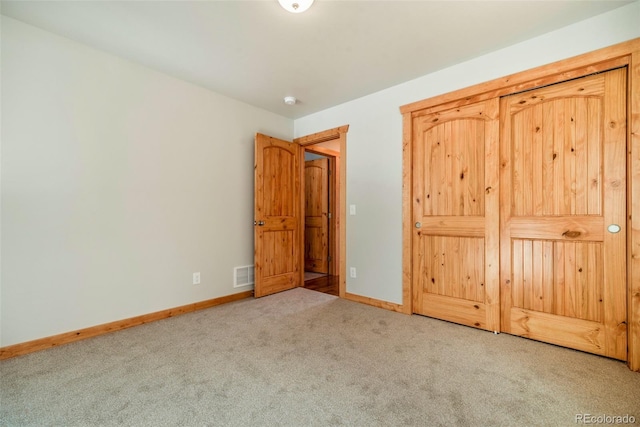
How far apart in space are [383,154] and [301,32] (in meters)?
1.50

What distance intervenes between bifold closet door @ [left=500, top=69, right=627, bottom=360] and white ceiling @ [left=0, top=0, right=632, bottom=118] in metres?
0.60

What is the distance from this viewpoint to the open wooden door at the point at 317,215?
5105 mm

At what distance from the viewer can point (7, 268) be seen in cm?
195

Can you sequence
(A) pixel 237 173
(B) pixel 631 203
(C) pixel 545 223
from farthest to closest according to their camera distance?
(A) pixel 237 173 < (C) pixel 545 223 < (B) pixel 631 203

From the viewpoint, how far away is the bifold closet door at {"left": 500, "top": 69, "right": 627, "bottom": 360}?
6.25 ft

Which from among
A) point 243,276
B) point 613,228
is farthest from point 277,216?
point 613,228

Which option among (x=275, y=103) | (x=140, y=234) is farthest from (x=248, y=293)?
(x=275, y=103)

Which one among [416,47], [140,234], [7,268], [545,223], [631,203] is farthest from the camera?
[140,234]

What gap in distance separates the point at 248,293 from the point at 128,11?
2.95m

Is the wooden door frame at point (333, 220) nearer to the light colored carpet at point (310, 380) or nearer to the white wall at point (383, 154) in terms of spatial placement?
the white wall at point (383, 154)

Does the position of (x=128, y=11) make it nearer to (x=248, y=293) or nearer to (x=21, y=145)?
(x=21, y=145)

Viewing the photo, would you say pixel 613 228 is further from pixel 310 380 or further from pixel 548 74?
pixel 310 380

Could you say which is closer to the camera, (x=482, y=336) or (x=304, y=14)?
(x=304, y=14)

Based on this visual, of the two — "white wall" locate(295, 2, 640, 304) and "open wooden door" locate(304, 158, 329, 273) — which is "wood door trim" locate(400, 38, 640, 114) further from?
"open wooden door" locate(304, 158, 329, 273)
